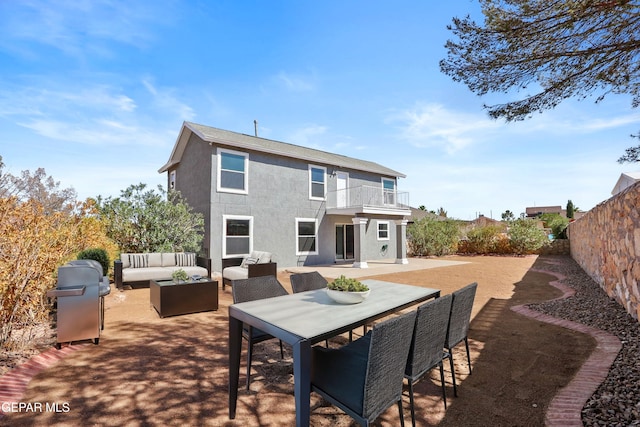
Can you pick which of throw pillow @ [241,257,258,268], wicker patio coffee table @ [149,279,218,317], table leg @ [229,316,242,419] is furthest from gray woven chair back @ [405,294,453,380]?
throw pillow @ [241,257,258,268]

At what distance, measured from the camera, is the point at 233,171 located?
37.1 ft

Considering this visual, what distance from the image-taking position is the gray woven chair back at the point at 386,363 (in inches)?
64.5

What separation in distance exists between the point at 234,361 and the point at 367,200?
42.5ft

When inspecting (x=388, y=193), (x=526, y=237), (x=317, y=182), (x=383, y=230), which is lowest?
(x=526, y=237)

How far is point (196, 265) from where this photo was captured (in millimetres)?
8797

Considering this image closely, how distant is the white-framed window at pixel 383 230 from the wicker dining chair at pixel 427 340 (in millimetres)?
14150

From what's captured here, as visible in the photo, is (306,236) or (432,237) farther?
(432,237)

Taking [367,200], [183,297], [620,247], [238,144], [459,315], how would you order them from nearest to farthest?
1. [459,315]
2. [620,247]
3. [183,297]
4. [238,144]
5. [367,200]

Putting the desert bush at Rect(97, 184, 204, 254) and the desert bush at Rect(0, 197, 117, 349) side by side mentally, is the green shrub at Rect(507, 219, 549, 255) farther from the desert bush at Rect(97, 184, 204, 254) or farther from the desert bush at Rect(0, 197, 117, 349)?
the desert bush at Rect(0, 197, 117, 349)

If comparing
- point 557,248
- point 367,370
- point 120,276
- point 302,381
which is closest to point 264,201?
point 120,276

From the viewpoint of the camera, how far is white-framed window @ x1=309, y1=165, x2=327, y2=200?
1359cm

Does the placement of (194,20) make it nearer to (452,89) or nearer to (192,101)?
(192,101)

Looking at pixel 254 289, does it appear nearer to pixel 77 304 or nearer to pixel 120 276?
pixel 77 304

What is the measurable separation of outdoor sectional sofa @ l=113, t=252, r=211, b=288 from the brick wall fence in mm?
8388
